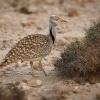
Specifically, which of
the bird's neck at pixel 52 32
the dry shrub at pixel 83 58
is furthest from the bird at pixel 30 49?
the dry shrub at pixel 83 58

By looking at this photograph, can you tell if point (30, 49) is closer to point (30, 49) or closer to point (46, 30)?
point (30, 49)

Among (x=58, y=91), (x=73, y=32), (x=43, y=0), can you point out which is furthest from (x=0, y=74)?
(x=43, y=0)

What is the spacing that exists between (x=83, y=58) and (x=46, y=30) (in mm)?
5349

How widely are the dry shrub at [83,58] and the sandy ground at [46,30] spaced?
9.1 inches

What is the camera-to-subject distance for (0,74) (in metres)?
10.2

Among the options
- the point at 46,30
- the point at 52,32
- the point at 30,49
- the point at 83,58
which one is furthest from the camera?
the point at 46,30

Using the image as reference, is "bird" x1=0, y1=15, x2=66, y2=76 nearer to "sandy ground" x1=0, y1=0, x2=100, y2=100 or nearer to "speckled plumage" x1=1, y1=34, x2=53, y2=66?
"speckled plumage" x1=1, y1=34, x2=53, y2=66

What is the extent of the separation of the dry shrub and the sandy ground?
0.76 ft

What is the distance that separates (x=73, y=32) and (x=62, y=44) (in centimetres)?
170

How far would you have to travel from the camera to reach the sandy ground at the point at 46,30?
872 centimetres

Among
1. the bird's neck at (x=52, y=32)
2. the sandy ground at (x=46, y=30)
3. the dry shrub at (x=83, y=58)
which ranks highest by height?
the bird's neck at (x=52, y=32)

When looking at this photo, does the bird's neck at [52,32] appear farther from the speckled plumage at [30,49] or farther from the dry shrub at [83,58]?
the dry shrub at [83,58]

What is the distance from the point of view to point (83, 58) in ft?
30.5

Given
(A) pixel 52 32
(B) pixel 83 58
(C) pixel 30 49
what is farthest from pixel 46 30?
(B) pixel 83 58
